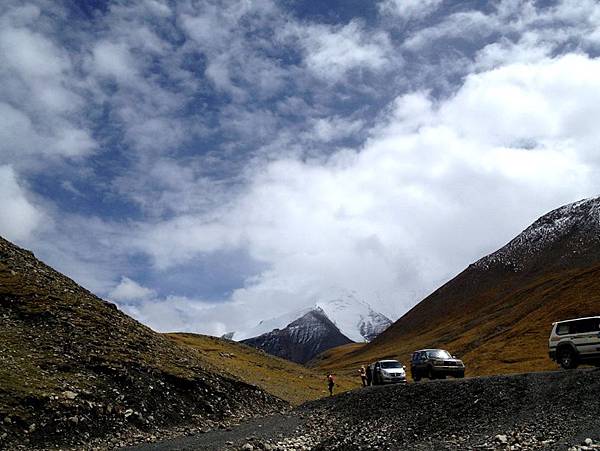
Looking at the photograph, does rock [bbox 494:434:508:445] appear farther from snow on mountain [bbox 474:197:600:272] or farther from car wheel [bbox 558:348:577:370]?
snow on mountain [bbox 474:197:600:272]

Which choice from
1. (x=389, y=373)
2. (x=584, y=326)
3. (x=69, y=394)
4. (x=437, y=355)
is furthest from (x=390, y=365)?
(x=69, y=394)

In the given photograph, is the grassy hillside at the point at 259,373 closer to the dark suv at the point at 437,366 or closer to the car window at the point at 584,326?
the dark suv at the point at 437,366

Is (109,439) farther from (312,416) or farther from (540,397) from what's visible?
(540,397)

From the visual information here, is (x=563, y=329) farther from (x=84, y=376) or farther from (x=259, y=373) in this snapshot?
(x=259, y=373)

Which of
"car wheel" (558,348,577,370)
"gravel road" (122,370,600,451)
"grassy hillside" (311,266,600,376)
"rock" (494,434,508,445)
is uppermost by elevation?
"grassy hillside" (311,266,600,376)

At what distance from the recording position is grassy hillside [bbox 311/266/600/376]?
3095 inches

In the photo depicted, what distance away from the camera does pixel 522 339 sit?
294ft

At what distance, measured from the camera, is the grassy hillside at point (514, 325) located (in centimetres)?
7862

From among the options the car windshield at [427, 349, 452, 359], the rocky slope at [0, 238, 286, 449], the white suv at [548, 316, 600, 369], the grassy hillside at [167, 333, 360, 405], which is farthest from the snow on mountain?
the rocky slope at [0, 238, 286, 449]

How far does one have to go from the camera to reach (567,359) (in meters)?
29.4

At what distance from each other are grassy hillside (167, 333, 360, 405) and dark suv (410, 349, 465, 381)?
14177mm

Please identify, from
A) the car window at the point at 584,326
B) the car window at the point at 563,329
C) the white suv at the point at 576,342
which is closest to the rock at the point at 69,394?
the white suv at the point at 576,342

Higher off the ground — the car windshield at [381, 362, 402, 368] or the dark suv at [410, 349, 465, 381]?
the car windshield at [381, 362, 402, 368]

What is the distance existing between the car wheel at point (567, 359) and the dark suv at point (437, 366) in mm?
10817
